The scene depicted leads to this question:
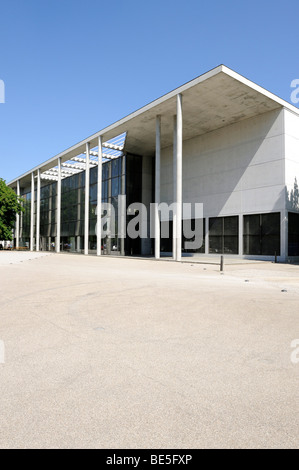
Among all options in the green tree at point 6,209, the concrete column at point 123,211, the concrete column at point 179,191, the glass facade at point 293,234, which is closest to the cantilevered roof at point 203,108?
the concrete column at point 179,191

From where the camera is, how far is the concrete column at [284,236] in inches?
1104

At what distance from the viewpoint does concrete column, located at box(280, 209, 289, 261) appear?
28.0 meters

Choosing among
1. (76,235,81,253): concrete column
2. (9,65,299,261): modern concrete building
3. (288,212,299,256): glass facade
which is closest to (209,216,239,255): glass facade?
(9,65,299,261): modern concrete building

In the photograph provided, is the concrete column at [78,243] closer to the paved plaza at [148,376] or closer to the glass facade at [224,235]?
the glass facade at [224,235]

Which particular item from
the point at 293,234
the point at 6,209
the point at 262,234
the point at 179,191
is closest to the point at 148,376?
the point at 179,191

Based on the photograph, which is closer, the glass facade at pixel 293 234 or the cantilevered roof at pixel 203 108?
the cantilevered roof at pixel 203 108

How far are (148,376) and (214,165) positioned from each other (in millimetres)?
32534

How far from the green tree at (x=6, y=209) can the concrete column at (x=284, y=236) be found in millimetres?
38655

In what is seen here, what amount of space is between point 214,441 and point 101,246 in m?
39.8

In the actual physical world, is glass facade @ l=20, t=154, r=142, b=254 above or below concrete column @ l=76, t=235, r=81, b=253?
above

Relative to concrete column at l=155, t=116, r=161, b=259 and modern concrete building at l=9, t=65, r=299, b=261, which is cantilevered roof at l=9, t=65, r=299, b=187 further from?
concrete column at l=155, t=116, r=161, b=259

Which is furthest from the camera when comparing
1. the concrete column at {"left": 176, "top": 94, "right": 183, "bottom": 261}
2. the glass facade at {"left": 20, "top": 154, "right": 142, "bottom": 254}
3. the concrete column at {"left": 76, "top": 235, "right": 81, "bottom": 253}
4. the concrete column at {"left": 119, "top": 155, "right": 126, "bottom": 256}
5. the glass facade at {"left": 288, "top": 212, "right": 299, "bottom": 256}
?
the concrete column at {"left": 76, "top": 235, "right": 81, "bottom": 253}

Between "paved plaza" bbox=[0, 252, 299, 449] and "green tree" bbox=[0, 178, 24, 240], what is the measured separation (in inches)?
1823

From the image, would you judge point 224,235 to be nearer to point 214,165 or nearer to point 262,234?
point 262,234
